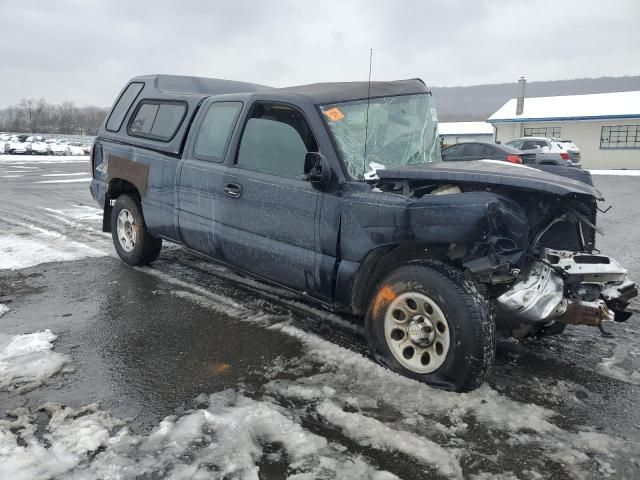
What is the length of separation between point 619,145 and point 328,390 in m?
32.5

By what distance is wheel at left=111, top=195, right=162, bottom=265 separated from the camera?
18.0 ft

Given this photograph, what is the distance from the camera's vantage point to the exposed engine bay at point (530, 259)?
9.55 ft

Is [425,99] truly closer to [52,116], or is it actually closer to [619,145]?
[619,145]

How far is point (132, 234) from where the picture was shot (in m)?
5.70

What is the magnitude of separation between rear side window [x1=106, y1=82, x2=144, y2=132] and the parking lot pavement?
2101 millimetres

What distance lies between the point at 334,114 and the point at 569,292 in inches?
78.1

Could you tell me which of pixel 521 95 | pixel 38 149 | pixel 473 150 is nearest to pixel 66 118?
pixel 38 149

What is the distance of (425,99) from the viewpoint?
4.39m

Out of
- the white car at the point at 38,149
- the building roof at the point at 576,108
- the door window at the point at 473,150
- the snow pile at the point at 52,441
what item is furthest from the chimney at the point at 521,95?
the white car at the point at 38,149

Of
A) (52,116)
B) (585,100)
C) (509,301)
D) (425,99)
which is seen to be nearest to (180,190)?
(425,99)

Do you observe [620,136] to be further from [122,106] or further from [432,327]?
[432,327]

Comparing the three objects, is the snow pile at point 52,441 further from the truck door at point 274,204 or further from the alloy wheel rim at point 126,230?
the alloy wheel rim at point 126,230

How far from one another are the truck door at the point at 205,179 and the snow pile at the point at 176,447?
196cm

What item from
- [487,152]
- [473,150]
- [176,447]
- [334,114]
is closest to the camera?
[176,447]
